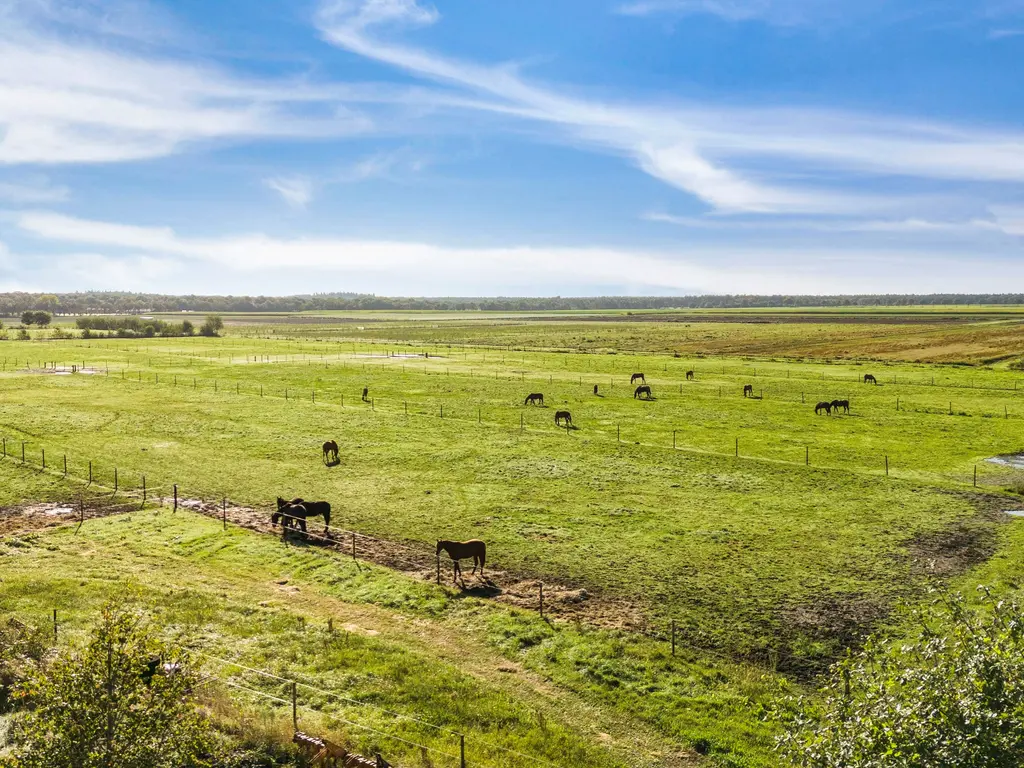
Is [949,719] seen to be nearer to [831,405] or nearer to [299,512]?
[299,512]

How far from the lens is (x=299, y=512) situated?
28.6 m

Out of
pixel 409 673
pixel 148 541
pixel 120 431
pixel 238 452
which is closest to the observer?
pixel 409 673

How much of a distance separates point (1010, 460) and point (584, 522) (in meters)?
26.1

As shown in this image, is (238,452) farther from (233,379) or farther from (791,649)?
(233,379)

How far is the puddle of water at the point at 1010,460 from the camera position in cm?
3856

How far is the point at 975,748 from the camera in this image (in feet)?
28.4

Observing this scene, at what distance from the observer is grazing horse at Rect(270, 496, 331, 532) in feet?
93.5

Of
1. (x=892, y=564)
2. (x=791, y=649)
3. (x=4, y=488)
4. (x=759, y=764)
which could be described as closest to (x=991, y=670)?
(x=759, y=764)

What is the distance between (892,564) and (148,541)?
85.6 feet

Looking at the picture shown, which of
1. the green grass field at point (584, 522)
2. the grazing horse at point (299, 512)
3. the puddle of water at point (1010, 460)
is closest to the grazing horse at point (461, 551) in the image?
the green grass field at point (584, 522)

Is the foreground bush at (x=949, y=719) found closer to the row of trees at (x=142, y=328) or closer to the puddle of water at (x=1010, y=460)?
the puddle of water at (x=1010, y=460)

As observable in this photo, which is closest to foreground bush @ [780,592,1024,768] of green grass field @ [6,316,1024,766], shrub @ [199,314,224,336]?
green grass field @ [6,316,1024,766]

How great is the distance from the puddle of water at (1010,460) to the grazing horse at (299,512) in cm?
3417

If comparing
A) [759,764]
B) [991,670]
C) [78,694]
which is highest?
[991,670]
